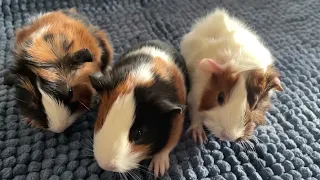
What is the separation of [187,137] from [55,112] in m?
0.38

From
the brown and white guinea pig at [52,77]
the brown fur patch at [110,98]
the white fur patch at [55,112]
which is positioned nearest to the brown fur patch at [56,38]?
the brown and white guinea pig at [52,77]

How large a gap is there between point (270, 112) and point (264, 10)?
677mm

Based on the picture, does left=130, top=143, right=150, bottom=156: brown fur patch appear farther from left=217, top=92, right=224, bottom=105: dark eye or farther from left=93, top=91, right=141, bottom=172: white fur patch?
left=217, top=92, right=224, bottom=105: dark eye

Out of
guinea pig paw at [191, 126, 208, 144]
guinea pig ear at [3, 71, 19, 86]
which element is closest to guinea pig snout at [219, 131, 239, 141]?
guinea pig paw at [191, 126, 208, 144]

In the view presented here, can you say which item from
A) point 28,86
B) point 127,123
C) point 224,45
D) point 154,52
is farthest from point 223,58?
point 28,86

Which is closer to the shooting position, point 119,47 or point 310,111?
point 310,111

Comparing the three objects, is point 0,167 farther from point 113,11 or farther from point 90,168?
point 113,11

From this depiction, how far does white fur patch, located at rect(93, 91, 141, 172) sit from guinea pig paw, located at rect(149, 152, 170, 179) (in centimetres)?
12

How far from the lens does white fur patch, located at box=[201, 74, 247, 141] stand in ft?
3.15

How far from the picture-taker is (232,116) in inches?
37.8

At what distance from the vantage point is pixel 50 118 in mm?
960

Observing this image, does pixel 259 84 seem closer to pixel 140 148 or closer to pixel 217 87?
pixel 217 87

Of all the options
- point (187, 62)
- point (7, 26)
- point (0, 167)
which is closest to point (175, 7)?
point (187, 62)

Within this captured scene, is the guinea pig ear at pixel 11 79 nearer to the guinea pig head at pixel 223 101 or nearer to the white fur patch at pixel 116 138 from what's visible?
the white fur patch at pixel 116 138
